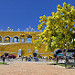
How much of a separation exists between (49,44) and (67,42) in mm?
2347

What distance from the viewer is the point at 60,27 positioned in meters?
17.8

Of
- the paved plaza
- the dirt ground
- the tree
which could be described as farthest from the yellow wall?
the dirt ground

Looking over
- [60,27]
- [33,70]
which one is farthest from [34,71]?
[60,27]

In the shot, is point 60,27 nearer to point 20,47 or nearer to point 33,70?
point 33,70

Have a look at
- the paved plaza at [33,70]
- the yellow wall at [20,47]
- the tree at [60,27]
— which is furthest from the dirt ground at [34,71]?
the yellow wall at [20,47]

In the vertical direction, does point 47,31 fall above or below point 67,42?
above

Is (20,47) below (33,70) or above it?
above

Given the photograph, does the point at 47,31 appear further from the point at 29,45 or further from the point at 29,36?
the point at 29,36

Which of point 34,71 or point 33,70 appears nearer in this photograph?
point 34,71

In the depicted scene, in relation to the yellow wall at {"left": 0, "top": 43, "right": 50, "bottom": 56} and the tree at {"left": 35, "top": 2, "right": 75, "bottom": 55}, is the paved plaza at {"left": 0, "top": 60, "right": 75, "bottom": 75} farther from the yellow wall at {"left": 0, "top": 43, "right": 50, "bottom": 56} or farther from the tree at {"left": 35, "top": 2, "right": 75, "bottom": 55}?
the yellow wall at {"left": 0, "top": 43, "right": 50, "bottom": 56}

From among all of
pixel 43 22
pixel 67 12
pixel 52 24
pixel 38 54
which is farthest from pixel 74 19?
pixel 38 54

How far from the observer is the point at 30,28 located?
4719 cm

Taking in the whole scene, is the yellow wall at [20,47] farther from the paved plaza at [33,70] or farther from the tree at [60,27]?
the paved plaza at [33,70]

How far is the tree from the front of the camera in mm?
17234
